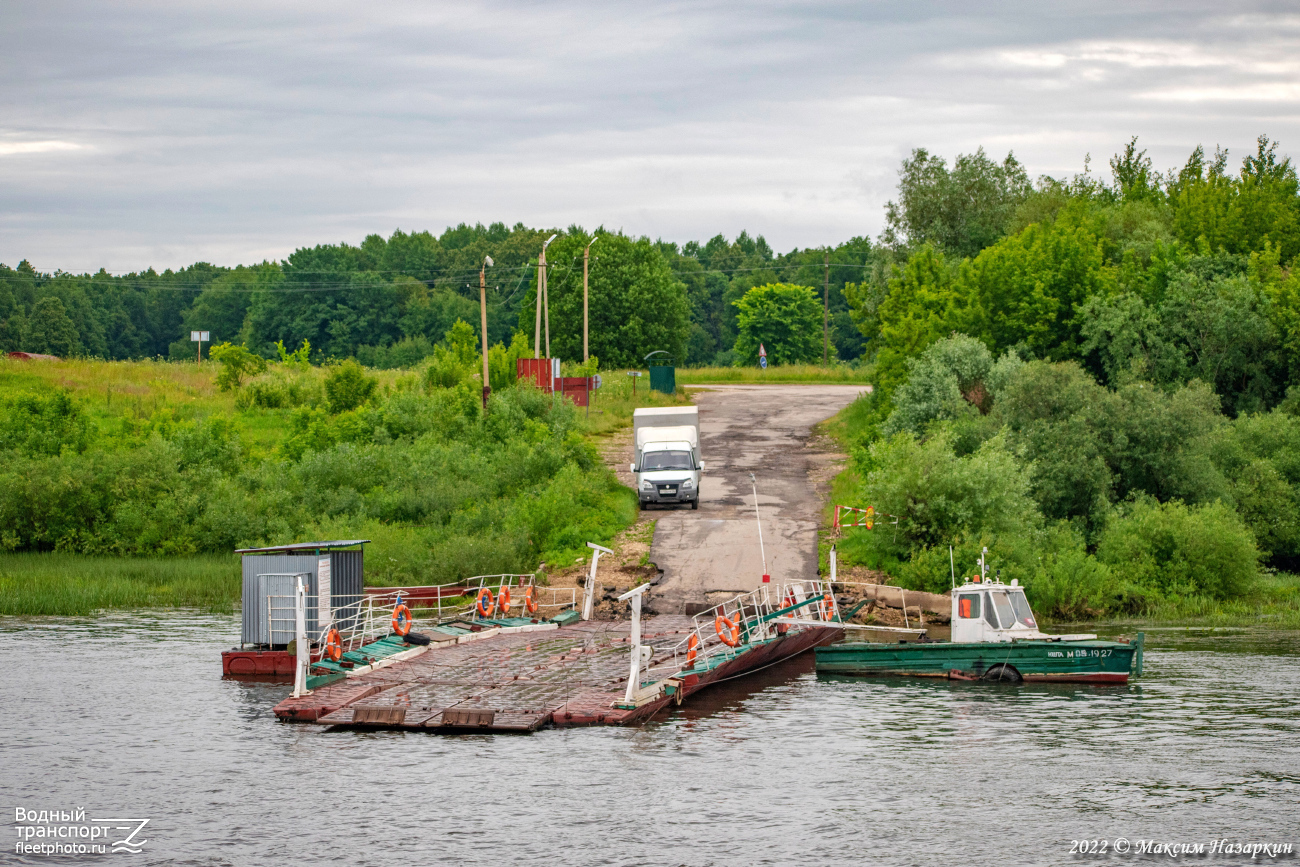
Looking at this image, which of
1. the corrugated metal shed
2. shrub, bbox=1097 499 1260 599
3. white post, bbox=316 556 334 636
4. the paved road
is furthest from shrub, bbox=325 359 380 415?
shrub, bbox=1097 499 1260 599

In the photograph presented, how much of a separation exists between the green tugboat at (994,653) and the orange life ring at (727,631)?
8.09 feet

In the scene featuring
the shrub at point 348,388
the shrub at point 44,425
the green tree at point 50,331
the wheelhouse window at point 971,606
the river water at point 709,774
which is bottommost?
the river water at point 709,774

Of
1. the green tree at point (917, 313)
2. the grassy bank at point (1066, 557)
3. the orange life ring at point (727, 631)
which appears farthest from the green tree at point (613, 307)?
the orange life ring at point (727, 631)

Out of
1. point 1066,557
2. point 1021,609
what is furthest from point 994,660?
point 1066,557

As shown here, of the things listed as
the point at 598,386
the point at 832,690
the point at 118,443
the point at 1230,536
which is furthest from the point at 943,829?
the point at 598,386

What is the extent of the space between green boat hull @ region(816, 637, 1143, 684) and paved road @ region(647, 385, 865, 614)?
6194 millimetres

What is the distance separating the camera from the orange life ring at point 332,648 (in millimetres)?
30625

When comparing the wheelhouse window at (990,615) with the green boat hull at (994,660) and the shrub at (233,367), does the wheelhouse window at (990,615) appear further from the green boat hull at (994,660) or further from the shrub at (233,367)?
the shrub at (233,367)

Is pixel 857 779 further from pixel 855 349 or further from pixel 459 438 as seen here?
pixel 855 349

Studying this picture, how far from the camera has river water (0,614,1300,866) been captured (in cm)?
1955

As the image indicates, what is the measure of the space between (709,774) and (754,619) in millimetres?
10937

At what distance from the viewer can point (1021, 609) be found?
32344 millimetres

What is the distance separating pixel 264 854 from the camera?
19094 mm

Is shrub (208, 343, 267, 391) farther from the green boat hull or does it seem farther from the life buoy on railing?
the green boat hull
